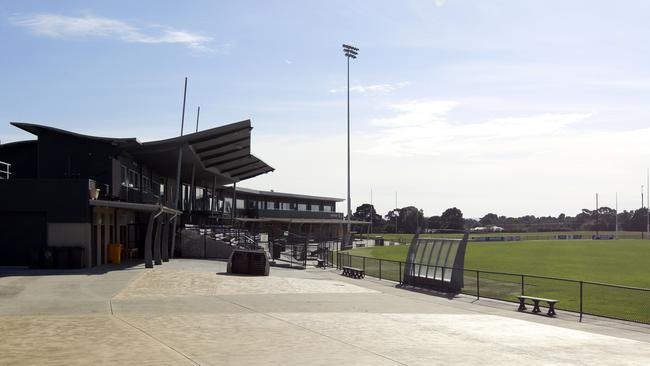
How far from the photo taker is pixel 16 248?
30703mm

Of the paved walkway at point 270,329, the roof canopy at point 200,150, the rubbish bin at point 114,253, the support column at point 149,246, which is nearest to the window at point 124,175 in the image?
the roof canopy at point 200,150

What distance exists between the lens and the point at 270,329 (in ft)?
51.3

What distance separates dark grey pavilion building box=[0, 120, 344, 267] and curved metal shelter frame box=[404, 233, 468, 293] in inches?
482

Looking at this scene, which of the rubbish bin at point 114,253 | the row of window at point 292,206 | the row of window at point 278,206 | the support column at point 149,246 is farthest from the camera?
the row of window at point 292,206

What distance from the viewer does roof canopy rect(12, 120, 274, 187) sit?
37.2 metres

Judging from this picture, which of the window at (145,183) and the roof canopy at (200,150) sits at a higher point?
the roof canopy at (200,150)

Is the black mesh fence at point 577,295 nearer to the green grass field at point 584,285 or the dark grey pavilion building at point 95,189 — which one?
the green grass field at point 584,285

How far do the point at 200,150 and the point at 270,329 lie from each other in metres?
32.5

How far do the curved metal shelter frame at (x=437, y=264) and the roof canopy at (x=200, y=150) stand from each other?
1609 centimetres

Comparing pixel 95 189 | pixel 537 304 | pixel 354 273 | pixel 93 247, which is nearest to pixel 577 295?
pixel 537 304

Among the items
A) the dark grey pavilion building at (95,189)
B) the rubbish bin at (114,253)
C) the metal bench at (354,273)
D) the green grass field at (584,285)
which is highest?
the dark grey pavilion building at (95,189)

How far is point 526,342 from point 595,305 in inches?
449

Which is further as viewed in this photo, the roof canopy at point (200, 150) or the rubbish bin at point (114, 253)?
the roof canopy at point (200, 150)

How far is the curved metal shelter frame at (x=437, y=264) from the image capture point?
26.7 meters
